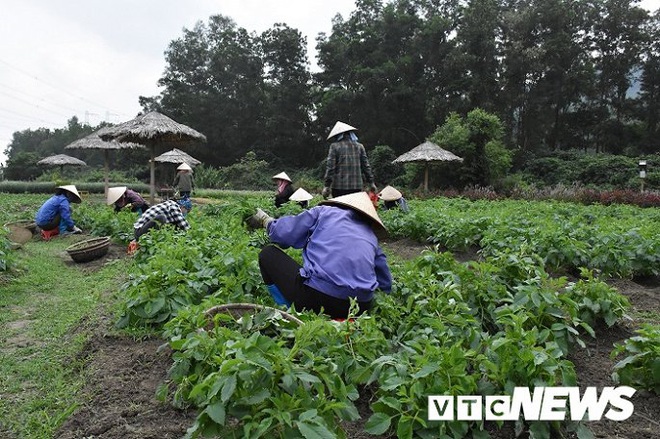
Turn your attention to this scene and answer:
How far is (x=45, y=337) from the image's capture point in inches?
141

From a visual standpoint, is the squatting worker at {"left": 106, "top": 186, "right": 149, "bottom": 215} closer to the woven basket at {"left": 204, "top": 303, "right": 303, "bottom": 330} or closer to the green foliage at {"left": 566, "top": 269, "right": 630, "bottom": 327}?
the woven basket at {"left": 204, "top": 303, "right": 303, "bottom": 330}

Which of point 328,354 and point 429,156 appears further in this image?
point 429,156

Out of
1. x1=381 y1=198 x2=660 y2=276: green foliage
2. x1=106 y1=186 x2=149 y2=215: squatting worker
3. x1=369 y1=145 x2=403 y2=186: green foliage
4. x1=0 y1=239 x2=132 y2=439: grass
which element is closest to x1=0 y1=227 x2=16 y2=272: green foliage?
x1=0 y1=239 x2=132 y2=439: grass

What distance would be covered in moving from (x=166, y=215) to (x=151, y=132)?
6975 mm

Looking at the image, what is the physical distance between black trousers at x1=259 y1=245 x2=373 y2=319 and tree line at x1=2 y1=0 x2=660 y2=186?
78.6 ft

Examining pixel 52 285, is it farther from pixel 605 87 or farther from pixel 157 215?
pixel 605 87

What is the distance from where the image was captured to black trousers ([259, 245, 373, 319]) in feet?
9.68

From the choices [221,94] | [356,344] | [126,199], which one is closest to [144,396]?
[356,344]

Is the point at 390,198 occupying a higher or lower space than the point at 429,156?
lower

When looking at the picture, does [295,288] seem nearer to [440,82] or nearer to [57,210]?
[57,210]

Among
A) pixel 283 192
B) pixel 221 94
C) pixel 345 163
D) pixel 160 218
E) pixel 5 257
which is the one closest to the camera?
pixel 5 257

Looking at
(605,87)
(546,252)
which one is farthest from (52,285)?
(605,87)

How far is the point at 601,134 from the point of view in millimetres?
30281

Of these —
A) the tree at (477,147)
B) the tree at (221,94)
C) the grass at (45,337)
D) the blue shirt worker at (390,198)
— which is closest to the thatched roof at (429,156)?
the tree at (477,147)
